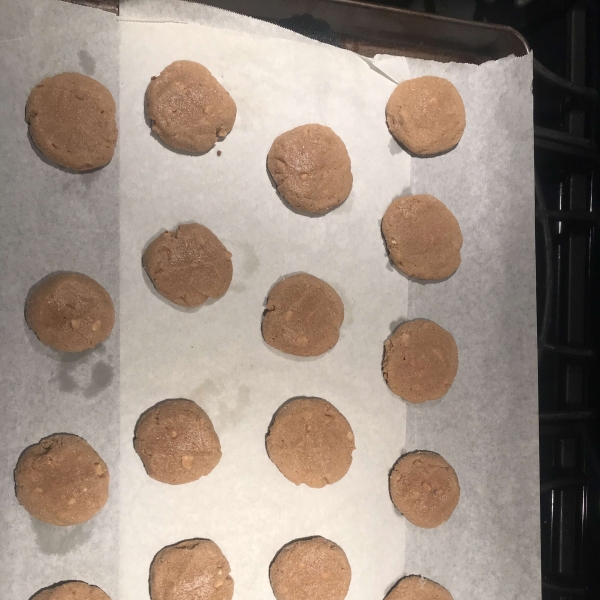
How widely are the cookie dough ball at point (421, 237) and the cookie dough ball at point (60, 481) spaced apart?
51.8 inches

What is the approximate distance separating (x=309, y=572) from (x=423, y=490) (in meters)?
0.50

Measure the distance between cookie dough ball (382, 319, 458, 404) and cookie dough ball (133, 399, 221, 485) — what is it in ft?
2.35

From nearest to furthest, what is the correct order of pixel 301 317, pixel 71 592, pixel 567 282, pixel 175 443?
pixel 71 592 < pixel 175 443 < pixel 301 317 < pixel 567 282

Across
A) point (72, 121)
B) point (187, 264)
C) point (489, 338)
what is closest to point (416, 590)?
point (489, 338)

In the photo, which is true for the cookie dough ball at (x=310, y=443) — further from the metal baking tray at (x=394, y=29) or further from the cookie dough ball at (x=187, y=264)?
the metal baking tray at (x=394, y=29)

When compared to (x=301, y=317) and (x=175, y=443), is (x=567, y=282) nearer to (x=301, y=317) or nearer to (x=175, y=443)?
(x=301, y=317)

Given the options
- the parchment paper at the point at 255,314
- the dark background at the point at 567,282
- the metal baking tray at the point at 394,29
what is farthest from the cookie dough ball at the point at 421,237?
the metal baking tray at the point at 394,29

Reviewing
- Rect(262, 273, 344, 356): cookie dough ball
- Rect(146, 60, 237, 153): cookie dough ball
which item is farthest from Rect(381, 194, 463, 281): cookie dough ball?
Rect(146, 60, 237, 153): cookie dough ball

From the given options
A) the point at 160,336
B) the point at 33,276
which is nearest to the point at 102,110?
the point at 33,276

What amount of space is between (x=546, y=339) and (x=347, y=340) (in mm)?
864

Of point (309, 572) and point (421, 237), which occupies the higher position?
point (421, 237)

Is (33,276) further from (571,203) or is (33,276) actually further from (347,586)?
(571,203)

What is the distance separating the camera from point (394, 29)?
79.5 inches

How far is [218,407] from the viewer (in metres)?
1.86
